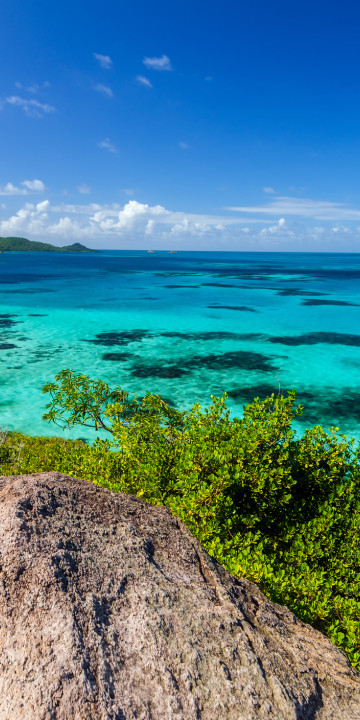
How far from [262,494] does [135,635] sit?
12.5 ft

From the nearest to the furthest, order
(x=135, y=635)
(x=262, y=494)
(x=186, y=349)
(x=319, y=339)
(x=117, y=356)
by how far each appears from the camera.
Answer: (x=135, y=635)
(x=262, y=494)
(x=117, y=356)
(x=186, y=349)
(x=319, y=339)

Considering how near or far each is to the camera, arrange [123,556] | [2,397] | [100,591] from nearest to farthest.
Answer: [100,591]
[123,556]
[2,397]

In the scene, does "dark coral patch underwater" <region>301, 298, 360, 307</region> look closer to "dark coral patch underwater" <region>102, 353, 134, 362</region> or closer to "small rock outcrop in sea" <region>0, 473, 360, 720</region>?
"dark coral patch underwater" <region>102, 353, 134, 362</region>

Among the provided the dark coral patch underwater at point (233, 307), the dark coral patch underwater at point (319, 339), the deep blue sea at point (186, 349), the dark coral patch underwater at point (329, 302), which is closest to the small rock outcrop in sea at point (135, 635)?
the deep blue sea at point (186, 349)

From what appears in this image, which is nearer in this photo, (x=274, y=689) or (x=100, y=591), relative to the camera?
(x=274, y=689)

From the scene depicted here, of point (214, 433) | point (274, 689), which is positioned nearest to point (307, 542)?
point (214, 433)

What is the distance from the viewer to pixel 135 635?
307cm

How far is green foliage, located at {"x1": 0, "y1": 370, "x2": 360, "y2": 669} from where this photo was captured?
5.04 m

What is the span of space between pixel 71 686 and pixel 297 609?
297 centimetres

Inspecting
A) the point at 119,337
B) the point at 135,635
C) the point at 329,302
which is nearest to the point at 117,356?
the point at 119,337

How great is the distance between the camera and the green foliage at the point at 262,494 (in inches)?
198

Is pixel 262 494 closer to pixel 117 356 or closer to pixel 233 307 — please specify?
pixel 117 356

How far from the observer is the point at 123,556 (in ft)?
12.1

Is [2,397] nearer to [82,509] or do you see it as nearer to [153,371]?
[153,371]
